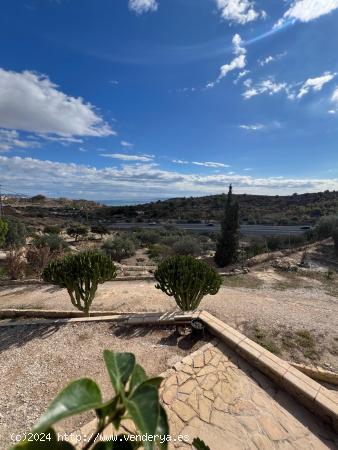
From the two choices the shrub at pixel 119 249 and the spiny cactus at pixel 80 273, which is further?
the shrub at pixel 119 249

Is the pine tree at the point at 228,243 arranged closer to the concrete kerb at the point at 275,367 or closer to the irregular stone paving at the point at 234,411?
the concrete kerb at the point at 275,367

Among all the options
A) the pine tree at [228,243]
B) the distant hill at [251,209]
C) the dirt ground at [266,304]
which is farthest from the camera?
the distant hill at [251,209]

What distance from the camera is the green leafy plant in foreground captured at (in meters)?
0.65

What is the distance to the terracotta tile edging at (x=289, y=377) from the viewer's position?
3.38 m

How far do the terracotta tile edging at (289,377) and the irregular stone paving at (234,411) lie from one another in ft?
0.32

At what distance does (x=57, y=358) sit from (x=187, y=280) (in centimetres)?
302

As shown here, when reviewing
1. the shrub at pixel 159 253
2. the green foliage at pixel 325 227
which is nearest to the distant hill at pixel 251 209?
the green foliage at pixel 325 227

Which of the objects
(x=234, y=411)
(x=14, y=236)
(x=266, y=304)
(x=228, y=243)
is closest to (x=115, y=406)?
(x=234, y=411)

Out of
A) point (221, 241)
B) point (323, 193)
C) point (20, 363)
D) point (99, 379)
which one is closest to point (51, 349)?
point (20, 363)

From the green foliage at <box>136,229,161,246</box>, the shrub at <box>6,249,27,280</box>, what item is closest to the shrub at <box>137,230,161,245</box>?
the green foliage at <box>136,229,161,246</box>

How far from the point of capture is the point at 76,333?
539cm

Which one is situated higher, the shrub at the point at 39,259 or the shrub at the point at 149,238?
the shrub at the point at 39,259

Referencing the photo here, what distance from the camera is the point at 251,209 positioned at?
52375 millimetres

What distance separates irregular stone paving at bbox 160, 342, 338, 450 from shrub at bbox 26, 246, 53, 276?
367 inches
